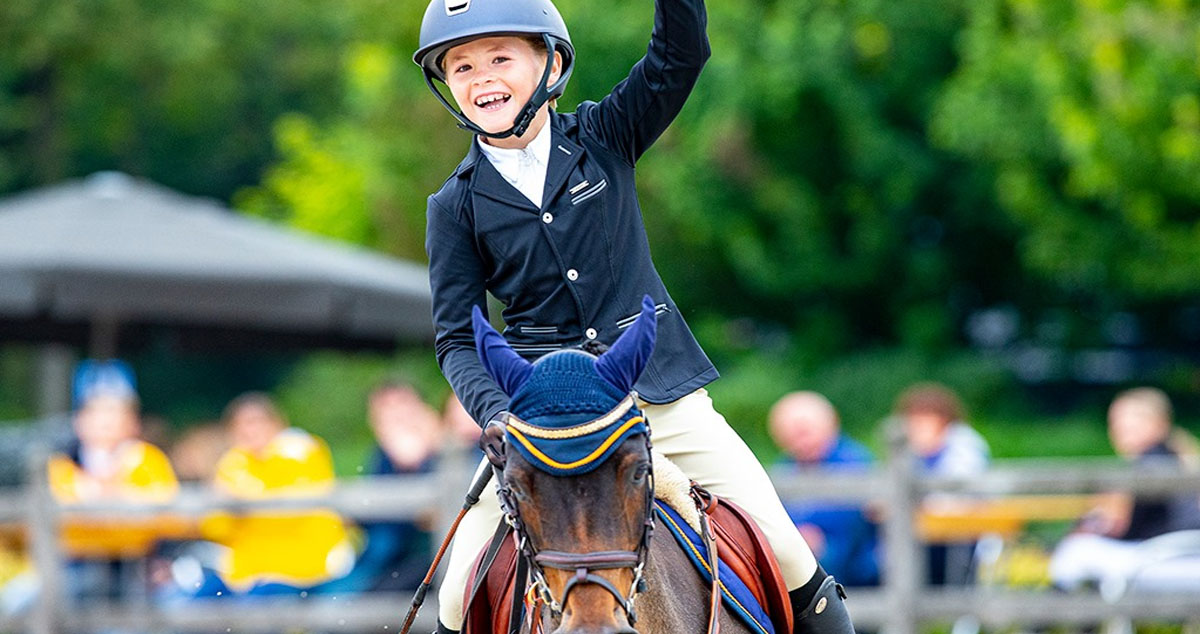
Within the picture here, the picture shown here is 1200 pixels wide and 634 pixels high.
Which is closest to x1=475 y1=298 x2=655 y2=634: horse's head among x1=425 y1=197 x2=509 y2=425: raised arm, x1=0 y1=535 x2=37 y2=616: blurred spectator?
x1=425 y1=197 x2=509 y2=425: raised arm

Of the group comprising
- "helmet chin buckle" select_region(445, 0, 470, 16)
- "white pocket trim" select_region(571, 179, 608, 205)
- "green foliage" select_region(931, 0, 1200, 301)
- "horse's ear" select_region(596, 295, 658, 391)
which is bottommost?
"horse's ear" select_region(596, 295, 658, 391)

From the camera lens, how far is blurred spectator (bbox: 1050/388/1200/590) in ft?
32.0

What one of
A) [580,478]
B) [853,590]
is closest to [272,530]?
[853,590]

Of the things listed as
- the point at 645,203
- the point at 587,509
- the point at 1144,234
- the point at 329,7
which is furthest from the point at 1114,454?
the point at 329,7

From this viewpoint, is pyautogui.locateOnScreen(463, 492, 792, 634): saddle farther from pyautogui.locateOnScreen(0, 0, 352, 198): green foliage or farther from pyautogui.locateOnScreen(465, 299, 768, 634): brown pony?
pyautogui.locateOnScreen(0, 0, 352, 198): green foliage

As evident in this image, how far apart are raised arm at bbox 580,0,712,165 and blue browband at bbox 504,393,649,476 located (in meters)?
1.07

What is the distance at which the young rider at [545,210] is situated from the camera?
407 centimetres

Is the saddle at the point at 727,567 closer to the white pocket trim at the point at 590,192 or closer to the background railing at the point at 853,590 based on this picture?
the white pocket trim at the point at 590,192

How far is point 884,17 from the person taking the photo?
2134cm

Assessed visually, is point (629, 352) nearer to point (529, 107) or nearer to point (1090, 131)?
point (529, 107)

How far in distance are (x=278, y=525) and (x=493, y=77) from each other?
6736mm

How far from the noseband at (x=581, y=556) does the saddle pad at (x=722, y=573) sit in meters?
0.48

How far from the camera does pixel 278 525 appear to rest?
34.0 feet

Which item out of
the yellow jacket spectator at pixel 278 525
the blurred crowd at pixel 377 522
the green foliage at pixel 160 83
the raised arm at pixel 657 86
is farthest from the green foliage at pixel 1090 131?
the green foliage at pixel 160 83
